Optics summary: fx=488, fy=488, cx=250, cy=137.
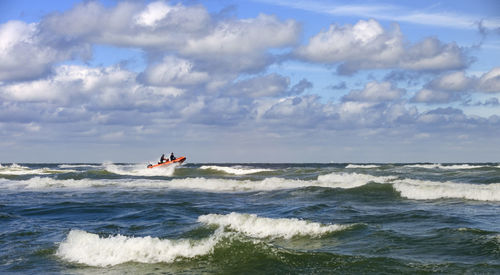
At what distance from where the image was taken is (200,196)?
23812mm

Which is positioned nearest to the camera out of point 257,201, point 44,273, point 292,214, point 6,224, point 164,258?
point 44,273

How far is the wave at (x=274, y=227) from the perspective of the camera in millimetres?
11461

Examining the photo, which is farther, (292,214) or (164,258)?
(292,214)

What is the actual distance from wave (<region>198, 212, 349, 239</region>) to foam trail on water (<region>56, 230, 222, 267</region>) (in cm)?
157

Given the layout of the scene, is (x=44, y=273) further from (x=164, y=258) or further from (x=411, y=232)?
(x=411, y=232)

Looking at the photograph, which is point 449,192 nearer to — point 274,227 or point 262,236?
point 274,227

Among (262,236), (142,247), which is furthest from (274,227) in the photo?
(142,247)

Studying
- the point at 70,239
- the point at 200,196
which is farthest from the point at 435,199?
the point at 70,239

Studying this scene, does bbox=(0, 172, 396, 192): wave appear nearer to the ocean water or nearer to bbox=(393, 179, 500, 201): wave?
bbox=(393, 179, 500, 201): wave

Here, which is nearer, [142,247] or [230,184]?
[142,247]

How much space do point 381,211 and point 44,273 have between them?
420 inches

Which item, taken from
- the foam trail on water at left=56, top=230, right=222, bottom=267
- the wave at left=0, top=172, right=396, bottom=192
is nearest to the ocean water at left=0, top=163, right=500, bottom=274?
the foam trail on water at left=56, top=230, right=222, bottom=267

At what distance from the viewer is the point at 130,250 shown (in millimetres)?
9891

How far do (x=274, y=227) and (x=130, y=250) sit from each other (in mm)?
3635
